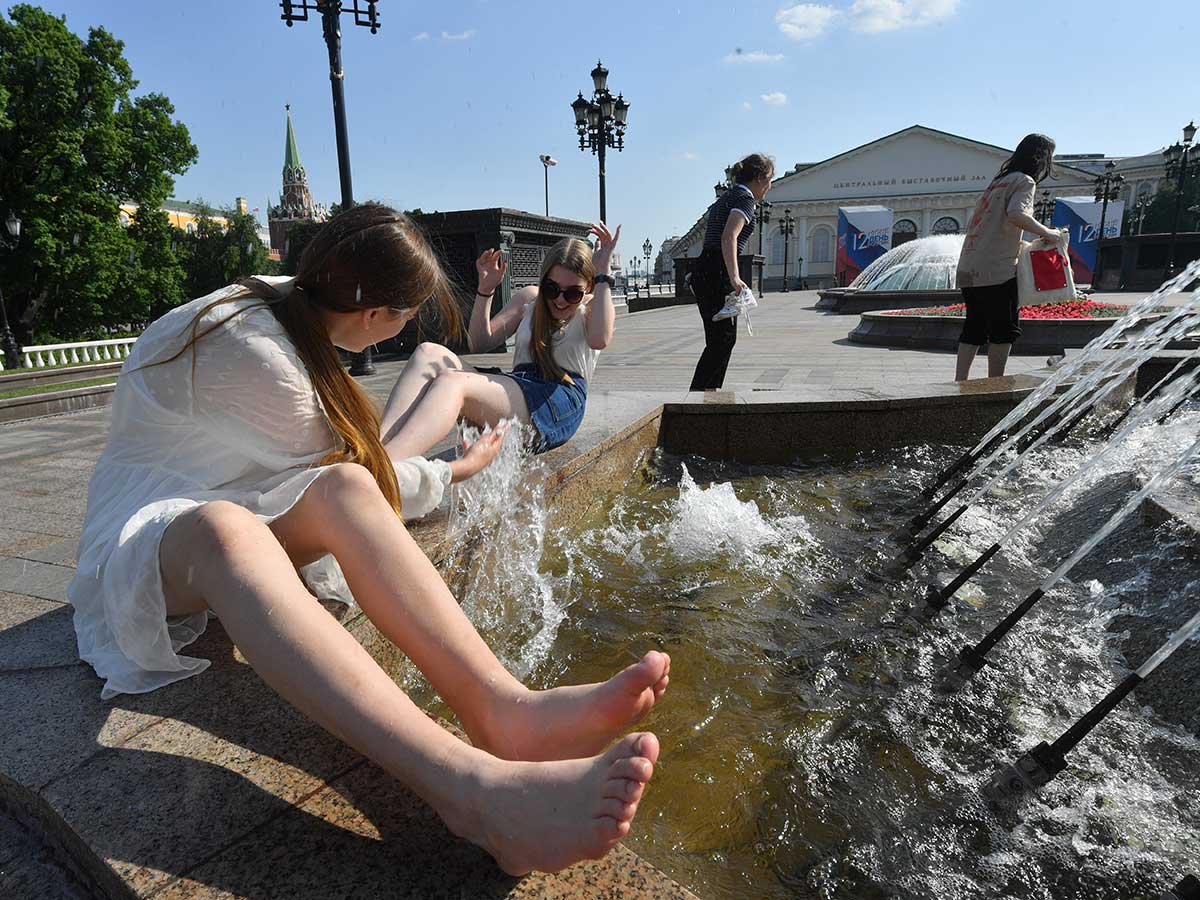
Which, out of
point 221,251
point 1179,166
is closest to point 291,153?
point 221,251

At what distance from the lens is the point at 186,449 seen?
1.70m

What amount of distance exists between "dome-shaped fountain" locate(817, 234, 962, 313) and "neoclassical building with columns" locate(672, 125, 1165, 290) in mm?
42946

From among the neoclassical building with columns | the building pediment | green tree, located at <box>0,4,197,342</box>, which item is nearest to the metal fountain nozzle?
green tree, located at <box>0,4,197,342</box>

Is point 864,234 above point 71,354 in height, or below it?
above

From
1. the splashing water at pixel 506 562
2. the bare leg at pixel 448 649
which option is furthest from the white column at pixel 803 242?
Answer: the bare leg at pixel 448 649

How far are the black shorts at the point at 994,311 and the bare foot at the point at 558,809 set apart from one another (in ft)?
16.2

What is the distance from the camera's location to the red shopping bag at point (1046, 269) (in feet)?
17.3

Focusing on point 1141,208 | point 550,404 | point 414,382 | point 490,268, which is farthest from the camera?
point 1141,208

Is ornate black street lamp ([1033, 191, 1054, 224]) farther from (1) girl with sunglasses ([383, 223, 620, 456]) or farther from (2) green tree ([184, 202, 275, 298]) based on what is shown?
(2) green tree ([184, 202, 275, 298])

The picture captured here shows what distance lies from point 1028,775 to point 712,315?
3.92 m

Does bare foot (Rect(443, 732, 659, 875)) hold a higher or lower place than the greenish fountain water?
higher

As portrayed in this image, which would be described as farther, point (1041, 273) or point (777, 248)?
point (777, 248)

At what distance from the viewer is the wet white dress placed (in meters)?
1.55

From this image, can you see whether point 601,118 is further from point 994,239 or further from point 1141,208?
point 1141,208
